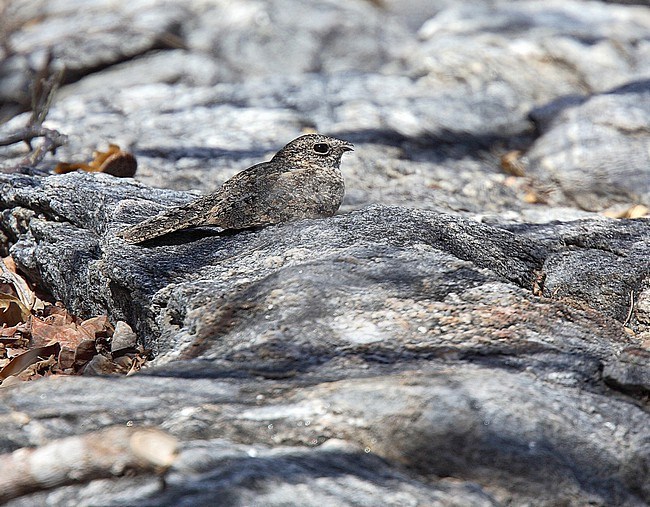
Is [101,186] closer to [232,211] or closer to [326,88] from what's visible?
[232,211]

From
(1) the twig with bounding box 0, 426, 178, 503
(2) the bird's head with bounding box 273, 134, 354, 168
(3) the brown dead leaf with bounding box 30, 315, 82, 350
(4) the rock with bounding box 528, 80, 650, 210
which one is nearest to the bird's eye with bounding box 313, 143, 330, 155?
(2) the bird's head with bounding box 273, 134, 354, 168

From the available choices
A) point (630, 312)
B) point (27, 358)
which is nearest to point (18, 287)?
point (27, 358)

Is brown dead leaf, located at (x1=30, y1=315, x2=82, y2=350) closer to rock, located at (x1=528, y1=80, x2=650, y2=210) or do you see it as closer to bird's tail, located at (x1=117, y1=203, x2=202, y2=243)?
bird's tail, located at (x1=117, y1=203, x2=202, y2=243)

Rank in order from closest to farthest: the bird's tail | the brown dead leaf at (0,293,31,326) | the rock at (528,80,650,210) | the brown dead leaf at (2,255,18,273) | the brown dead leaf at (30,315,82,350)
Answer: the brown dead leaf at (30,315,82,350), the bird's tail, the brown dead leaf at (0,293,31,326), the brown dead leaf at (2,255,18,273), the rock at (528,80,650,210)

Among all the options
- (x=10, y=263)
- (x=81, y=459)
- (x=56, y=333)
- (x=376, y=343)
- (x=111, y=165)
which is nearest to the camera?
(x=81, y=459)

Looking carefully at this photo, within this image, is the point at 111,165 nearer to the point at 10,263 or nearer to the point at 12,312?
the point at 10,263

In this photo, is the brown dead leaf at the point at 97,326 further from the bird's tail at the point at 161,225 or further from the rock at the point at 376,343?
the bird's tail at the point at 161,225

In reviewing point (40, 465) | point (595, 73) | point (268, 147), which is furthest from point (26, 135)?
point (595, 73)
